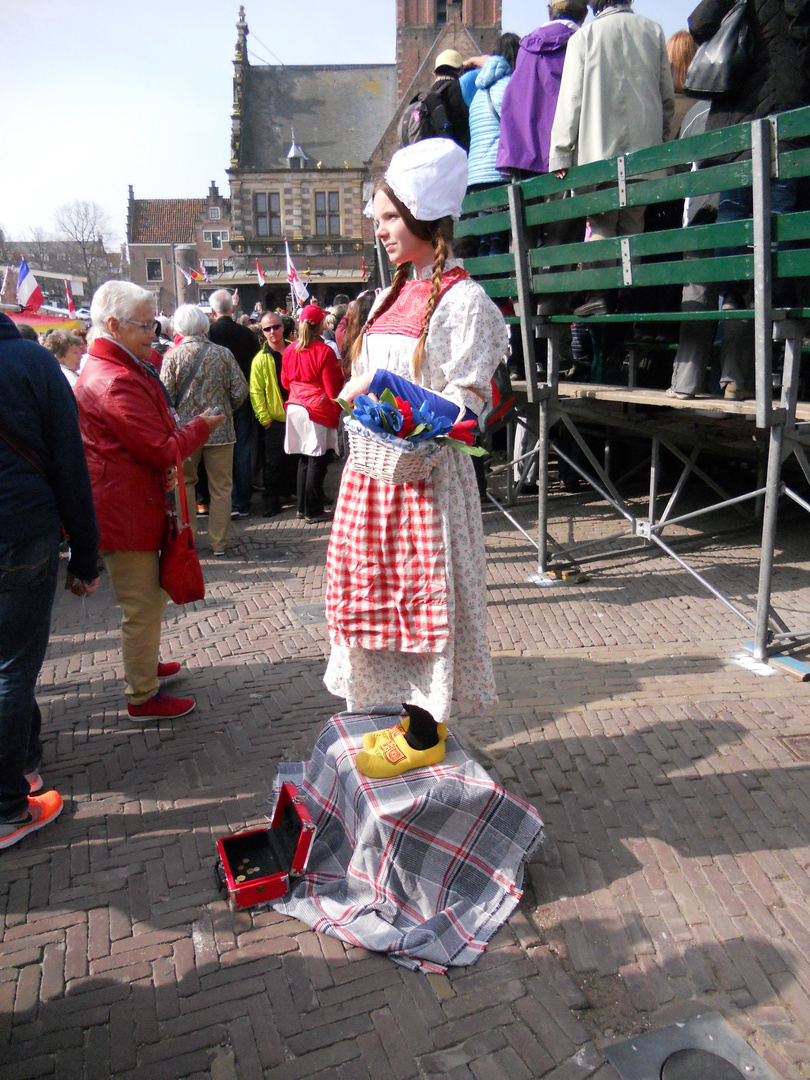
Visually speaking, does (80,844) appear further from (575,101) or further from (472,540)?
(575,101)

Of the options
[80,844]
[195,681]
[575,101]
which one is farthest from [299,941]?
[575,101]

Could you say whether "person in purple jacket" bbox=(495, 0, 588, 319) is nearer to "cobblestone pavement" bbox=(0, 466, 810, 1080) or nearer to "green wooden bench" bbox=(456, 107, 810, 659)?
"green wooden bench" bbox=(456, 107, 810, 659)

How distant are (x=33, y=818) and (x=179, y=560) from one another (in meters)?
1.25

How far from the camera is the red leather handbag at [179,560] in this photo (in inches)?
147

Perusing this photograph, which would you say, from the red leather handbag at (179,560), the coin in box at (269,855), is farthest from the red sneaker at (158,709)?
the coin in box at (269,855)

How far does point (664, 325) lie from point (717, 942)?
4.50 metres

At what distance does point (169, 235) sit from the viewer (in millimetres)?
62188

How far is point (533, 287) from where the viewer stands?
531 centimetres

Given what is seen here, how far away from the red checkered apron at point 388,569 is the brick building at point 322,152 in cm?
3878

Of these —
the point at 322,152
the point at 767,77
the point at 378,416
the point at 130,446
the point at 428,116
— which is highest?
the point at 322,152

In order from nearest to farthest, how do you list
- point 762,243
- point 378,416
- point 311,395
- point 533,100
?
point 378,416
point 762,243
point 533,100
point 311,395

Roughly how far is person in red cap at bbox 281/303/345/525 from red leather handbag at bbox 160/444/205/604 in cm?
413

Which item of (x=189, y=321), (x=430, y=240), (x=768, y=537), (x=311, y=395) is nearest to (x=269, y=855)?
(x=430, y=240)

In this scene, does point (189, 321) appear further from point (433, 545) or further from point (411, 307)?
point (433, 545)
